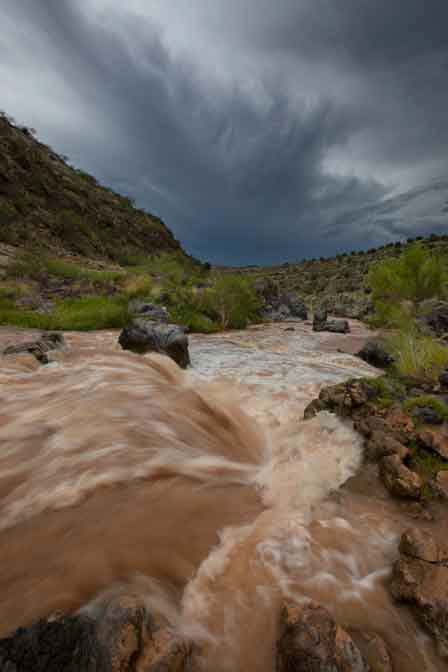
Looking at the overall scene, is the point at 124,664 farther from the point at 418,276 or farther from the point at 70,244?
the point at 70,244

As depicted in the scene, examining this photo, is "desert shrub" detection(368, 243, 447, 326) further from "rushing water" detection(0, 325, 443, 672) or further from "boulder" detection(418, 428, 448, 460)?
"rushing water" detection(0, 325, 443, 672)

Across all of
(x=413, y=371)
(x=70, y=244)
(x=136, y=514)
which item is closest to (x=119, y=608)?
(x=136, y=514)

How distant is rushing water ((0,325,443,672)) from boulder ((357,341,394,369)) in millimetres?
6530

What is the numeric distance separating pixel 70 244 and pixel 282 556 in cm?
3210

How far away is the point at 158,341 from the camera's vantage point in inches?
337

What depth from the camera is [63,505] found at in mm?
2559

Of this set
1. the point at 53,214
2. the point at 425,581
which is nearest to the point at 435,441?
the point at 425,581

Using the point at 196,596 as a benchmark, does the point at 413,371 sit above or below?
above

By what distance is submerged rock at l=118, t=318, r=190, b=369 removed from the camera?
8.48m

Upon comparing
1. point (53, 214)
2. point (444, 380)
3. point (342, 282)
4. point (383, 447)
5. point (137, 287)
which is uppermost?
point (53, 214)

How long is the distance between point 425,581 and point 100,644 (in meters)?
2.06

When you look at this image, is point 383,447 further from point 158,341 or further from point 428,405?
point 158,341

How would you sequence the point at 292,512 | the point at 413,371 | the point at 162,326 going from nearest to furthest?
the point at 292,512 → the point at 413,371 → the point at 162,326

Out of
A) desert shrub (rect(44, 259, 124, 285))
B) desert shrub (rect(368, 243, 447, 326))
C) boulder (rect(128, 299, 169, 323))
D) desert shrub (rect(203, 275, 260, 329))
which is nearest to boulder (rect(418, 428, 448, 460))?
boulder (rect(128, 299, 169, 323))
